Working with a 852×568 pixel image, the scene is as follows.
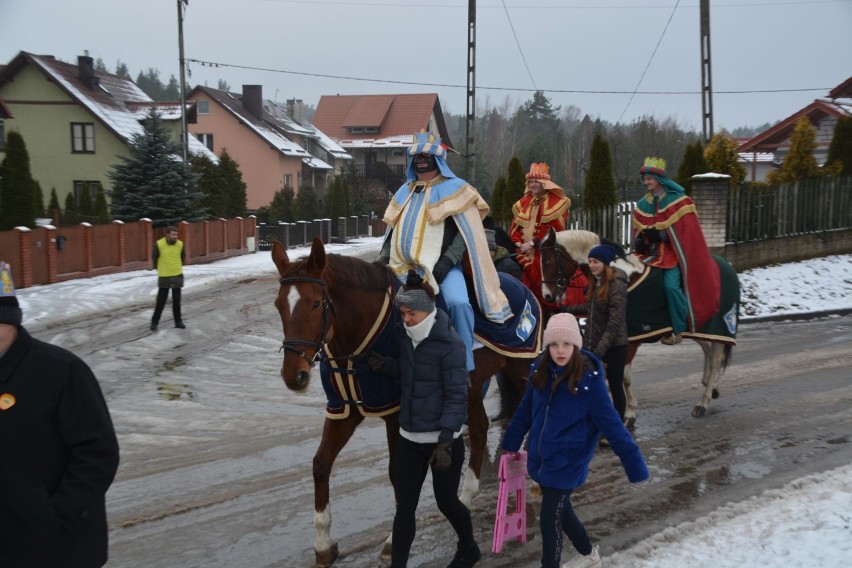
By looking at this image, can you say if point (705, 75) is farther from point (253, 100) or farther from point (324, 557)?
point (253, 100)

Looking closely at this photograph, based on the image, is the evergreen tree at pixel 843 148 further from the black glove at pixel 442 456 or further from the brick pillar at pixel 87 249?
the black glove at pixel 442 456

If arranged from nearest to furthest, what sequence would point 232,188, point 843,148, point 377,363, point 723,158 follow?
1. point 377,363
2. point 723,158
3. point 843,148
4. point 232,188

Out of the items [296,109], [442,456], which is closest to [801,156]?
[442,456]

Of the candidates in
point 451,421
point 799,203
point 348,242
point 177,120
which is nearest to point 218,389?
point 451,421

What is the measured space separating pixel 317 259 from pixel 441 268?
1.49 m

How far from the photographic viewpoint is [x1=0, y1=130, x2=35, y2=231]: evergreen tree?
24531 mm

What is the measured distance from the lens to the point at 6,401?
330 cm

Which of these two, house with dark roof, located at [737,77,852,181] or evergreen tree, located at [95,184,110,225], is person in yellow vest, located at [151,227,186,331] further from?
house with dark roof, located at [737,77,852,181]

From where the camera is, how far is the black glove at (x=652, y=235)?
9.42 m

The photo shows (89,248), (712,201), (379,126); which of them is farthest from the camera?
(379,126)

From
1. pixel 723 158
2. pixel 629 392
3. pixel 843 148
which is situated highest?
pixel 843 148

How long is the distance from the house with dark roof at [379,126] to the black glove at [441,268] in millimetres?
58018

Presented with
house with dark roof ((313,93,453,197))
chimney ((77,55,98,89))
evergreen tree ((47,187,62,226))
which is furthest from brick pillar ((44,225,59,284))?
house with dark roof ((313,93,453,197))

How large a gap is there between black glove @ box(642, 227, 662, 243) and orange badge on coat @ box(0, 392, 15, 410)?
7.40m
